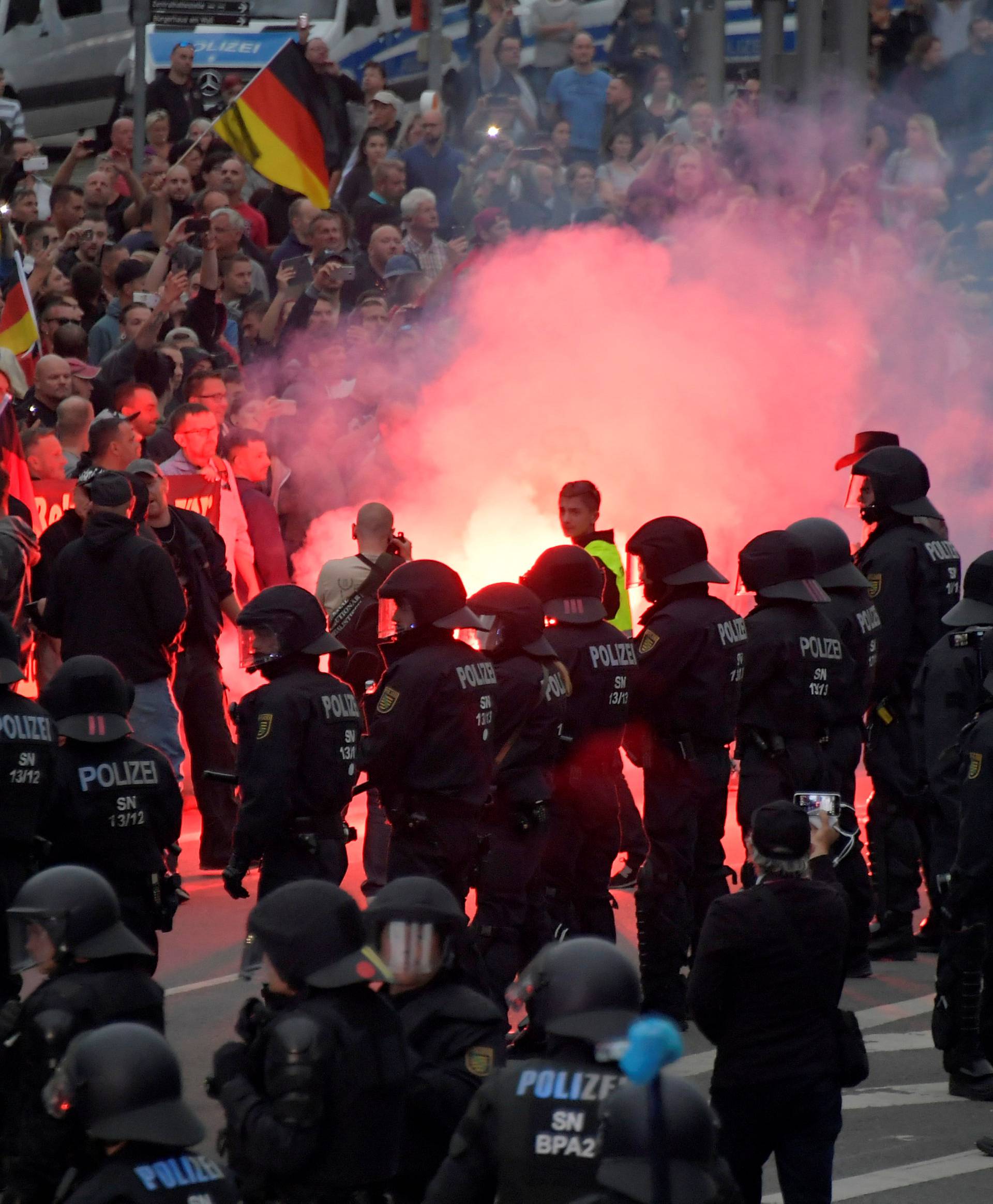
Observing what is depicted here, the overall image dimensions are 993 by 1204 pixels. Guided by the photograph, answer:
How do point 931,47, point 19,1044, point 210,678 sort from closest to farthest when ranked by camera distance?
point 19,1044
point 210,678
point 931,47

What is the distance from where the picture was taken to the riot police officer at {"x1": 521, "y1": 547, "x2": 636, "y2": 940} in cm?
848

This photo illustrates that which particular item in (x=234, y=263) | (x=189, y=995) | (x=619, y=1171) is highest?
(x=234, y=263)

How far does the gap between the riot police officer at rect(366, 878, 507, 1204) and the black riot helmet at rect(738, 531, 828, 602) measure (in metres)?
3.70

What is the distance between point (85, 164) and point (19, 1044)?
56.4ft

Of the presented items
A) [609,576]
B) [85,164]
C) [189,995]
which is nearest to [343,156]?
[85,164]

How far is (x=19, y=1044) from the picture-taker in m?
5.30

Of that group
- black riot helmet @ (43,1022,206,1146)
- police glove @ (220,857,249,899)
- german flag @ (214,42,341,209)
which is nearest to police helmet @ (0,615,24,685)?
police glove @ (220,857,249,899)

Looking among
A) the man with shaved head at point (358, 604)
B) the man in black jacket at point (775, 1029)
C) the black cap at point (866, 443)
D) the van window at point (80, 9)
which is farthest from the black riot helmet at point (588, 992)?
the van window at point (80, 9)

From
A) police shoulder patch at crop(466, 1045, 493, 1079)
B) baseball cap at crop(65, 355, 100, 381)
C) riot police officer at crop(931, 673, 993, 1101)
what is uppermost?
baseball cap at crop(65, 355, 100, 381)

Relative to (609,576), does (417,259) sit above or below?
above

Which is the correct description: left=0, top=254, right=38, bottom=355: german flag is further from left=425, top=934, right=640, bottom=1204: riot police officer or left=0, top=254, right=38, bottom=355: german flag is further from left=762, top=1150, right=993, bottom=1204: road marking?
left=425, top=934, right=640, bottom=1204: riot police officer

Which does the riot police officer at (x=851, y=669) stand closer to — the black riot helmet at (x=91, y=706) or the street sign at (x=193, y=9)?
the black riot helmet at (x=91, y=706)

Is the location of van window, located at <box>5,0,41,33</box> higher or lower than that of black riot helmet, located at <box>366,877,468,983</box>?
higher

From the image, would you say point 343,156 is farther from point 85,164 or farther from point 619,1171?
point 619,1171
